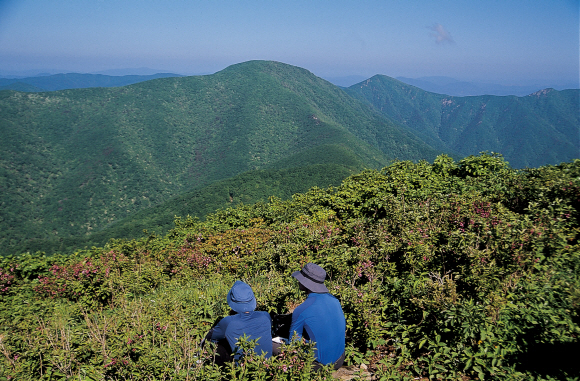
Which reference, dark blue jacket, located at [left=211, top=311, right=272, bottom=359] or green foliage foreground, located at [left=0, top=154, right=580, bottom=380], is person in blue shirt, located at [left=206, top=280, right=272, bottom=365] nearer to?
dark blue jacket, located at [left=211, top=311, right=272, bottom=359]

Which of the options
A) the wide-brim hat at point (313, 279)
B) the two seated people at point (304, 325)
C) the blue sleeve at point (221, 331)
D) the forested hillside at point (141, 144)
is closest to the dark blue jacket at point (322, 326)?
the two seated people at point (304, 325)

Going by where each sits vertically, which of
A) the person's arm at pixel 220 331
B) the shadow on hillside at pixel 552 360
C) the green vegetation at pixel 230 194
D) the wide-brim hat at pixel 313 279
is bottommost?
the green vegetation at pixel 230 194

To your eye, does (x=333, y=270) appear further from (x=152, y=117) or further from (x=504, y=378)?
(x=152, y=117)

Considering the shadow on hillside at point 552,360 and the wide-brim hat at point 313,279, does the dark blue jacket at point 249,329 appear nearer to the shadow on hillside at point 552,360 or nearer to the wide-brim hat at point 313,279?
the wide-brim hat at point 313,279

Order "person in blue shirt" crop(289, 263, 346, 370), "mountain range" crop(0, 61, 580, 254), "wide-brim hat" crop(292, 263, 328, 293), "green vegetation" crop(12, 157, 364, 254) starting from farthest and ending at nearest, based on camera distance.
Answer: "mountain range" crop(0, 61, 580, 254)
"green vegetation" crop(12, 157, 364, 254)
"wide-brim hat" crop(292, 263, 328, 293)
"person in blue shirt" crop(289, 263, 346, 370)

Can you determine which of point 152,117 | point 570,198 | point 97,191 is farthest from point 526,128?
point 570,198

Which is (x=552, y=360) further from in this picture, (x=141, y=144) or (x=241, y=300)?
(x=141, y=144)

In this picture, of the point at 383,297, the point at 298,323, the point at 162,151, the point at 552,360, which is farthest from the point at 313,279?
the point at 162,151

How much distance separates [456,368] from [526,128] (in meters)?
244

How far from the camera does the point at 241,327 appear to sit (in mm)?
3430

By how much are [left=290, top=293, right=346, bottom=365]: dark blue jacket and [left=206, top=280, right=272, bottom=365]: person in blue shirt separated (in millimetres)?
324

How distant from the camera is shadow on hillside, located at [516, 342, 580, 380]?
2.91m

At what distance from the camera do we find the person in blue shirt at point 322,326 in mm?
3271

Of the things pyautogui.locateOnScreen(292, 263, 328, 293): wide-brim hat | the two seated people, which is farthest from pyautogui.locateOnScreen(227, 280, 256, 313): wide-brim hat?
pyautogui.locateOnScreen(292, 263, 328, 293): wide-brim hat
